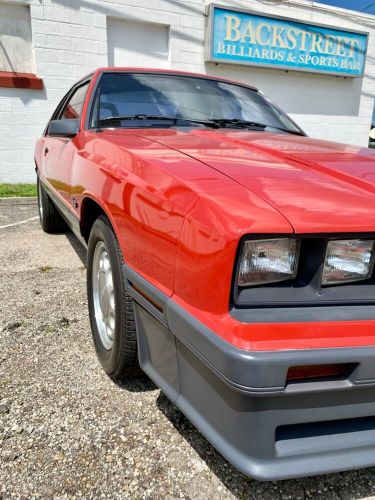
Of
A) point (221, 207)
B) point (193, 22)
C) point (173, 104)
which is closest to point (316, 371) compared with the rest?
point (221, 207)

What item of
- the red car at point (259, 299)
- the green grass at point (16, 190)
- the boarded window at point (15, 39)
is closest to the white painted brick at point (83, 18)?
the boarded window at point (15, 39)

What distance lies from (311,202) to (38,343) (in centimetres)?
180

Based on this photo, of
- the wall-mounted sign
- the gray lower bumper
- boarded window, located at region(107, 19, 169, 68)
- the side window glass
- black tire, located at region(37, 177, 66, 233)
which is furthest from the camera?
the wall-mounted sign

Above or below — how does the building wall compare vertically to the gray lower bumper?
above

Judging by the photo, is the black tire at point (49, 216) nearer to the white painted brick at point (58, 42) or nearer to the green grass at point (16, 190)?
the green grass at point (16, 190)

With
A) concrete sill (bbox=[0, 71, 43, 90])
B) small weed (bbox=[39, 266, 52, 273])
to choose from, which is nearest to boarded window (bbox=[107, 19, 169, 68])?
concrete sill (bbox=[0, 71, 43, 90])

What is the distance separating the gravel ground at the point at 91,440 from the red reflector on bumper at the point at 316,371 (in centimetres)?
59

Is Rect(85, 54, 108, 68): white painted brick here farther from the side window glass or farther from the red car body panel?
the red car body panel

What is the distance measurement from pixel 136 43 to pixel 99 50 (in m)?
0.76

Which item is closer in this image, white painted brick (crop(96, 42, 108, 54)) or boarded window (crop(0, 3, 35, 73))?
boarded window (crop(0, 3, 35, 73))

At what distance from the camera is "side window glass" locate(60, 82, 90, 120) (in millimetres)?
3162

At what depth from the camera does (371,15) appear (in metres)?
10.4

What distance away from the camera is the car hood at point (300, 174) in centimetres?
124

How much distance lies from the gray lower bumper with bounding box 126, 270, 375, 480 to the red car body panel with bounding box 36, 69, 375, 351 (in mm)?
41
